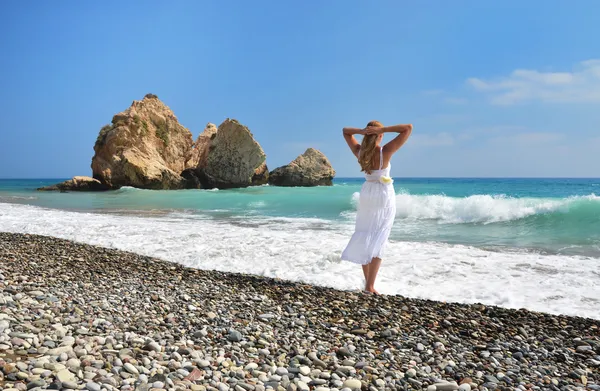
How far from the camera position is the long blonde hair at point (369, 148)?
574cm

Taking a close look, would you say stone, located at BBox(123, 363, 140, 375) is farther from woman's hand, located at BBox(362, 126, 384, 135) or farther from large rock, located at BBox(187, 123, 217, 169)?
large rock, located at BBox(187, 123, 217, 169)

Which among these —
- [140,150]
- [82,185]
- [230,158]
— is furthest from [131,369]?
[230,158]

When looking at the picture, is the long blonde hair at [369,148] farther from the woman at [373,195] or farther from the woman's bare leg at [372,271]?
the woman's bare leg at [372,271]

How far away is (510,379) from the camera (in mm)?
3484

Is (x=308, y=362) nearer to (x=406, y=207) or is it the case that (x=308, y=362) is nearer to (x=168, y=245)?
(x=168, y=245)

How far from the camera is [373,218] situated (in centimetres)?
599

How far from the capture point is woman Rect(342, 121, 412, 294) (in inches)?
226

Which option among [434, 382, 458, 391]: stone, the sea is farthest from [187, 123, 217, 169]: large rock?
[434, 382, 458, 391]: stone

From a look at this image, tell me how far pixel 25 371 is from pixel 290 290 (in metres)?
3.34

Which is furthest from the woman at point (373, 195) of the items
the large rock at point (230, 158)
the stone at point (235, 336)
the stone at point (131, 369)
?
the large rock at point (230, 158)

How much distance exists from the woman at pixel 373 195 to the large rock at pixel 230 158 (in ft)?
145

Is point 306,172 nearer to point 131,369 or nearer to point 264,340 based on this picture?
point 264,340

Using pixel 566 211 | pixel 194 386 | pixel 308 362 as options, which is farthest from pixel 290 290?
pixel 566 211

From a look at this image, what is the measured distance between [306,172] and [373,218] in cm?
5528
